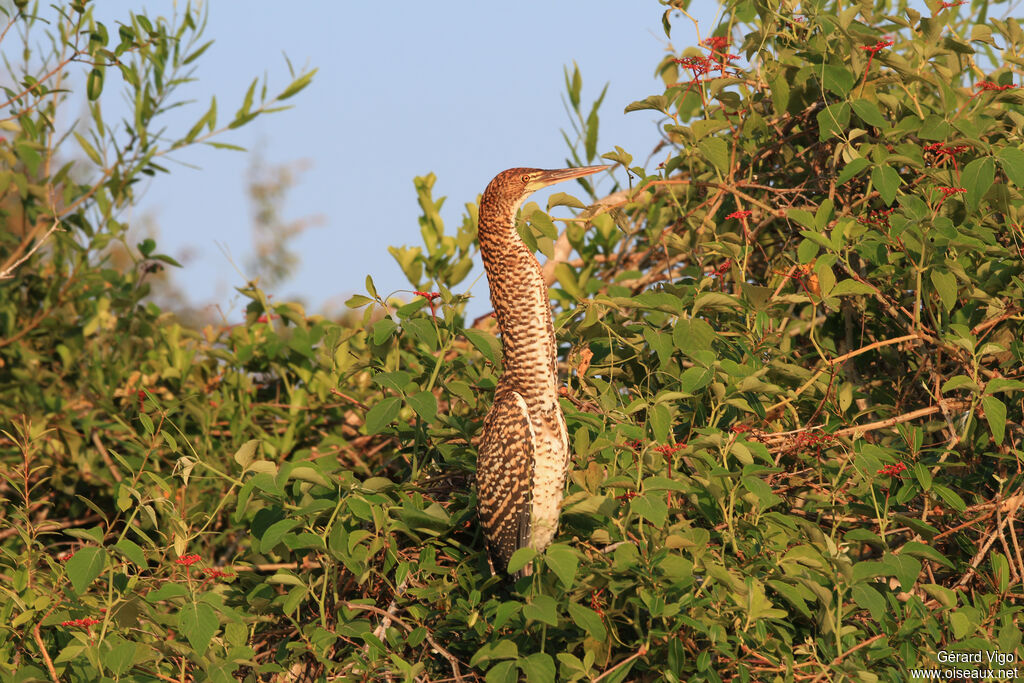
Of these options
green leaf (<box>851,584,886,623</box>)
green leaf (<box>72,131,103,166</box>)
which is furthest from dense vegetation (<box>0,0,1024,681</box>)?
green leaf (<box>72,131,103,166</box>)

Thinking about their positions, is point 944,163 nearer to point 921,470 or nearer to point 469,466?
point 921,470

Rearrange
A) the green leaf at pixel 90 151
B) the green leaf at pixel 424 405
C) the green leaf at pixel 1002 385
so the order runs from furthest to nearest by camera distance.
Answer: the green leaf at pixel 90 151, the green leaf at pixel 424 405, the green leaf at pixel 1002 385

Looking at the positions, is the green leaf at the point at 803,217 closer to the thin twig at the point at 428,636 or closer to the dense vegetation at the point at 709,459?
the dense vegetation at the point at 709,459

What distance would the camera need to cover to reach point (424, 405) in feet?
10.8

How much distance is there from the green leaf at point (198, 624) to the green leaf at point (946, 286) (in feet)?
8.52

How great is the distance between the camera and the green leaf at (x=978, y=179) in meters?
3.35

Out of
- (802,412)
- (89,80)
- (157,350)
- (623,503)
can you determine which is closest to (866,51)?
(802,412)

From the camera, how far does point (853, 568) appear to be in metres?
2.82

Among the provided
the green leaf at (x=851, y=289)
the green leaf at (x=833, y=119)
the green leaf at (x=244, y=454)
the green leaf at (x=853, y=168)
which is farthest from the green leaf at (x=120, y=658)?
the green leaf at (x=833, y=119)

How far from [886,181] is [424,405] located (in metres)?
1.90

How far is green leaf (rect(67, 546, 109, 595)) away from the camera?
2863mm

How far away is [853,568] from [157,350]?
4.07 metres

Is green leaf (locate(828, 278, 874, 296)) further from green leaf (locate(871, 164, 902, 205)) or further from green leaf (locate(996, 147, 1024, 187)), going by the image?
green leaf (locate(996, 147, 1024, 187))

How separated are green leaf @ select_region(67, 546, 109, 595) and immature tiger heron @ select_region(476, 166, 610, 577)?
1202mm
